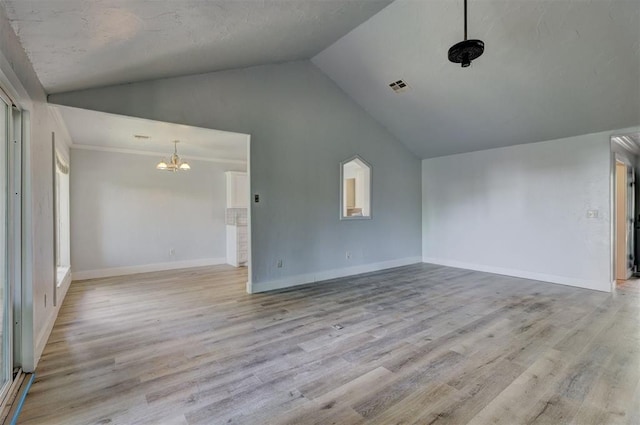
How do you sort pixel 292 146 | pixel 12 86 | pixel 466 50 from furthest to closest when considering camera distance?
pixel 292 146 → pixel 466 50 → pixel 12 86

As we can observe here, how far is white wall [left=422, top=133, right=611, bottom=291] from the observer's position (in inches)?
181

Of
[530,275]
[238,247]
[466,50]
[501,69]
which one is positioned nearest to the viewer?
[466,50]

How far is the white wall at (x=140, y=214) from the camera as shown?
5363mm

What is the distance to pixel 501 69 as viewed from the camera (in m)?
3.90

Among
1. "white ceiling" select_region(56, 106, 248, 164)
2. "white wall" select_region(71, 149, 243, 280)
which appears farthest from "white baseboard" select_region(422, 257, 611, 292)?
"white wall" select_region(71, 149, 243, 280)

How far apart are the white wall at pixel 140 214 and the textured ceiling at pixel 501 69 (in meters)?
3.86

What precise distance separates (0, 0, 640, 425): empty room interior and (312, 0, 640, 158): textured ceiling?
0.03 m

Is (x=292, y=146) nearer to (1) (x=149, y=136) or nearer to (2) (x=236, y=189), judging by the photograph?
(1) (x=149, y=136)

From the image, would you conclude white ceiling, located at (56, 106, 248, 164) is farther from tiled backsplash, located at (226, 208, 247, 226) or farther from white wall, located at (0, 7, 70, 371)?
tiled backsplash, located at (226, 208, 247, 226)

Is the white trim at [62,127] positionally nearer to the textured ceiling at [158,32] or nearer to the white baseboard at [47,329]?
the textured ceiling at [158,32]

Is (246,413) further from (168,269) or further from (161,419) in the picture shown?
(168,269)

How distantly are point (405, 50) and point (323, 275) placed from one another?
3705 millimetres

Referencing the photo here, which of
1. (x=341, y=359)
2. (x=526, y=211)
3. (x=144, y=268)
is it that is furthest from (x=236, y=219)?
(x=526, y=211)

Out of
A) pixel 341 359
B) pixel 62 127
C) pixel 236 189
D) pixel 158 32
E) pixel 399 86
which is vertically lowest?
pixel 341 359
